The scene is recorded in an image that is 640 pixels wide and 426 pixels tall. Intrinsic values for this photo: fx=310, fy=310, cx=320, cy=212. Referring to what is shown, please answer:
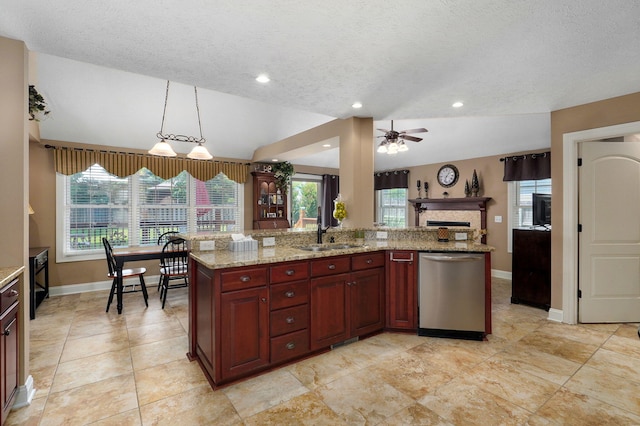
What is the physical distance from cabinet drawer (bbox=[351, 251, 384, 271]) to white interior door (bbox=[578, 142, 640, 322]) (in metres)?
2.38

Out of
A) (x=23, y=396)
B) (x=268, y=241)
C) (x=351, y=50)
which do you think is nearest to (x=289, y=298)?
(x=268, y=241)

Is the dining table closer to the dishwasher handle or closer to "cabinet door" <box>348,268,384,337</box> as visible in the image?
"cabinet door" <box>348,268,384,337</box>

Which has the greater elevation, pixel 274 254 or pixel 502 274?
pixel 274 254

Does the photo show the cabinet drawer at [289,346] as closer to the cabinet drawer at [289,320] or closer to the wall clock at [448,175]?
the cabinet drawer at [289,320]

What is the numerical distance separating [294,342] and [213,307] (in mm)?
780

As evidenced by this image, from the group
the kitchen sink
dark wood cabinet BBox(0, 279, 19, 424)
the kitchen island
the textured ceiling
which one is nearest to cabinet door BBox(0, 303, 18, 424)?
dark wood cabinet BBox(0, 279, 19, 424)

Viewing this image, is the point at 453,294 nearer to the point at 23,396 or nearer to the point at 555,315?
the point at 555,315

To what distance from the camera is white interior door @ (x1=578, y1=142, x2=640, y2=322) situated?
136 inches

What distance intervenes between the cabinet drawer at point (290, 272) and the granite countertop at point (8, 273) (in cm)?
157

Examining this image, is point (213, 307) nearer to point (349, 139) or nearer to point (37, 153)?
point (349, 139)

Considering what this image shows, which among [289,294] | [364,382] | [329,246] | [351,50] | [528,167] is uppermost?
[351,50]

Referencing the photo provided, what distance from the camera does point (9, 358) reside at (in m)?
1.84

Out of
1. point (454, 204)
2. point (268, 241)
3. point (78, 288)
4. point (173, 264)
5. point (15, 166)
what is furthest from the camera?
point (454, 204)

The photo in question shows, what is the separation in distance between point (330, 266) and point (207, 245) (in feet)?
3.74
